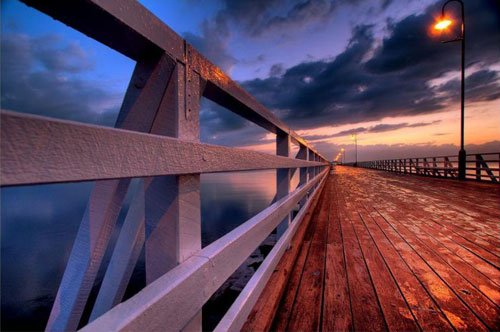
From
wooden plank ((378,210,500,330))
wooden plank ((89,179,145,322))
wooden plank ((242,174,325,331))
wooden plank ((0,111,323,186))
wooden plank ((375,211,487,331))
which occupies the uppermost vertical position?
wooden plank ((0,111,323,186))

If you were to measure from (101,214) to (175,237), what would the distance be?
0.93 feet

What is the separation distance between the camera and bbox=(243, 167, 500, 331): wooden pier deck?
134cm

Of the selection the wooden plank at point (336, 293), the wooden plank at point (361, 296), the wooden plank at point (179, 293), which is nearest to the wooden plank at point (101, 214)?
the wooden plank at point (179, 293)

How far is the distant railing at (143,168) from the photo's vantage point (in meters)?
0.42

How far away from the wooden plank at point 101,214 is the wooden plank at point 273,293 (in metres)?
0.78

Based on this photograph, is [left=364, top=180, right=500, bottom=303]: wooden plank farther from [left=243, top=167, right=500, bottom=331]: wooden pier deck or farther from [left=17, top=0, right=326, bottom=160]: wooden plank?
[left=17, top=0, right=326, bottom=160]: wooden plank

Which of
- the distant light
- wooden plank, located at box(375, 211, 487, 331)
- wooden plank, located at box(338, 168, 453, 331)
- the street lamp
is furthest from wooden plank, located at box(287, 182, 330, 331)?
the street lamp

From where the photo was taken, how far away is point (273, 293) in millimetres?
1549

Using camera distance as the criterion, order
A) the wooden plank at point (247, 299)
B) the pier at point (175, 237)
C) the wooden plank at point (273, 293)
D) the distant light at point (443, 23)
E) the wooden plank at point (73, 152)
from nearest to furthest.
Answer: the wooden plank at point (73, 152) < the pier at point (175, 237) < the wooden plank at point (247, 299) < the wooden plank at point (273, 293) < the distant light at point (443, 23)

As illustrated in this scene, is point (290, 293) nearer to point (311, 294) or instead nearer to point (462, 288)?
point (311, 294)

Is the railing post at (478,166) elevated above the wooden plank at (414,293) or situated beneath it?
elevated above

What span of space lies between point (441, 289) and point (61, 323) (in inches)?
85.3

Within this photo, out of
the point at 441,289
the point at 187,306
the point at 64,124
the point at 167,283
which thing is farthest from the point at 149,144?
the point at 441,289

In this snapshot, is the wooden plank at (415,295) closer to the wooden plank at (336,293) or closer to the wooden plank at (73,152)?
the wooden plank at (336,293)
